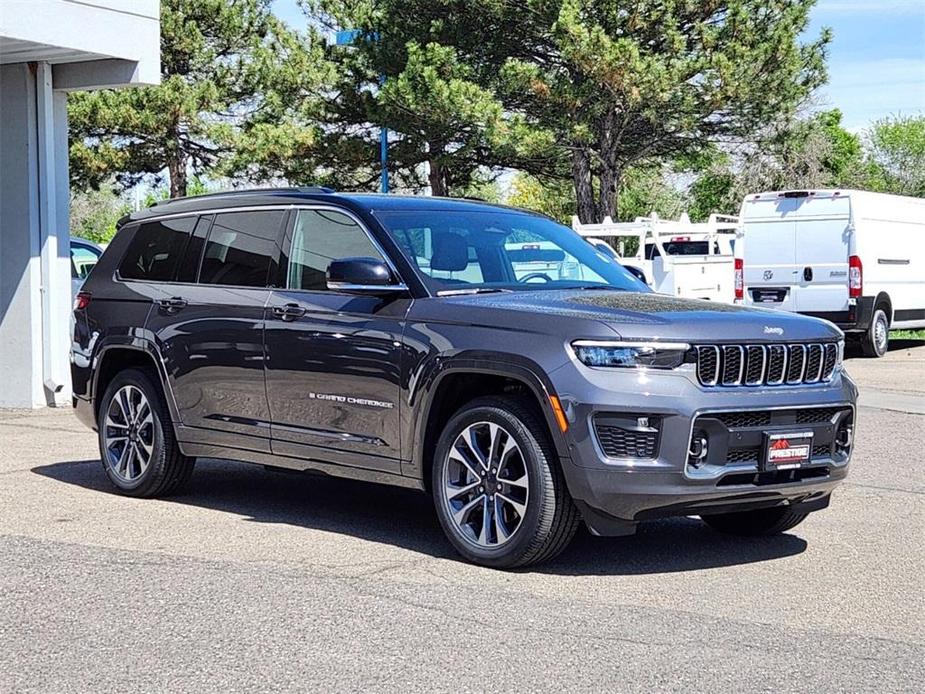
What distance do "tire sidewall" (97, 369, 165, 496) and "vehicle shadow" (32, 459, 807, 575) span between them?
225mm

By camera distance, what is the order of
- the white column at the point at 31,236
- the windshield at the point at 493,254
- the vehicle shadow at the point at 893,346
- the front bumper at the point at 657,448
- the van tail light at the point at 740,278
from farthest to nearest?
the vehicle shadow at the point at 893,346, the van tail light at the point at 740,278, the white column at the point at 31,236, the windshield at the point at 493,254, the front bumper at the point at 657,448

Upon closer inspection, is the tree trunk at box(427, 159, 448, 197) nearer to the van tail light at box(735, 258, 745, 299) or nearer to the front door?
the van tail light at box(735, 258, 745, 299)

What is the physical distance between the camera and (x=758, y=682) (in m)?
4.88

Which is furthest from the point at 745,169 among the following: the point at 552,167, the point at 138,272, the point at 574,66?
the point at 138,272

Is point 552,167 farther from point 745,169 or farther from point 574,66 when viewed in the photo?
point 745,169

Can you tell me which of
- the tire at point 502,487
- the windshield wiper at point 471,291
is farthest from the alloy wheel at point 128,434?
the tire at point 502,487

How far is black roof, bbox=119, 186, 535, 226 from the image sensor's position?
7762mm

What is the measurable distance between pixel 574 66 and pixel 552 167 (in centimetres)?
637

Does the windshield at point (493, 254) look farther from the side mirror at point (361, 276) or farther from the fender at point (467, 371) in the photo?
the fender at point (467, 371)

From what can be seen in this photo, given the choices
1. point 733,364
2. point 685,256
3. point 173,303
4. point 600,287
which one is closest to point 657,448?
point 733,364

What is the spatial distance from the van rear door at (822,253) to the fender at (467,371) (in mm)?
14793

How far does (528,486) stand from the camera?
646cm

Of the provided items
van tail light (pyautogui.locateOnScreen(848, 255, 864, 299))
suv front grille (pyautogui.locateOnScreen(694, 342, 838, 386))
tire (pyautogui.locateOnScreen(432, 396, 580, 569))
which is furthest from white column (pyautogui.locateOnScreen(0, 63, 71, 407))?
van tail light (pyautogui.locateOnScreen(848, 255, 864, 299))

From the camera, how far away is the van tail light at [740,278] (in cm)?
2164
